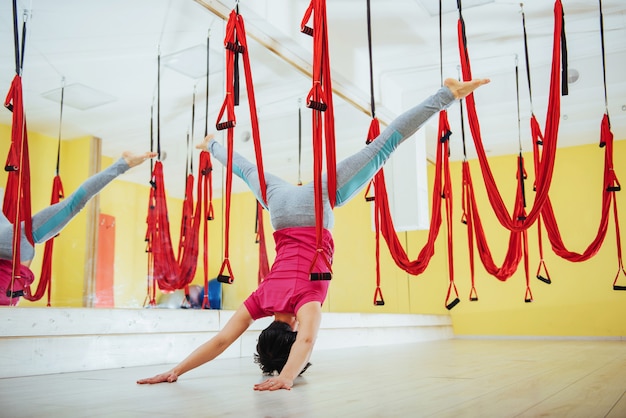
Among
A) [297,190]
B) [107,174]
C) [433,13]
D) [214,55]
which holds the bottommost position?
[297,190]

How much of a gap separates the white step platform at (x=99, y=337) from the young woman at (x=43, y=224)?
0.29 m

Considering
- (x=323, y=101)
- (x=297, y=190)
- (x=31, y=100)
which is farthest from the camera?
(x=31, y=100)

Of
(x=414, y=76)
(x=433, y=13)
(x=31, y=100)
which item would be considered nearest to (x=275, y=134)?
(x=414, y=76)

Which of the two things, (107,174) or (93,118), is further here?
(93,118)

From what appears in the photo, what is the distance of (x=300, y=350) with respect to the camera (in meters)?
2.18

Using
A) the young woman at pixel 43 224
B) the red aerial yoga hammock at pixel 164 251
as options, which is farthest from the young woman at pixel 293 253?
the red aerial yoga hammock at pixel 164 251

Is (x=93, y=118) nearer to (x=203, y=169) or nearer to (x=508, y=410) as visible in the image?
(x=203, y=169)

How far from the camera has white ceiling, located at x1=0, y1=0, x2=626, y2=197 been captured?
12.9 feet

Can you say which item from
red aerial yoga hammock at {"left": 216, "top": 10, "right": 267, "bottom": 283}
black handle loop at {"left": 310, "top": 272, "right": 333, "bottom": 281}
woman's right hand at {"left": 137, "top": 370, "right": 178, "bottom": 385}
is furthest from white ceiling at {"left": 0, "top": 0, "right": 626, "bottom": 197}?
black handle loop at {"left": 310, "top": 272, "right": 333, "bottom": 281}

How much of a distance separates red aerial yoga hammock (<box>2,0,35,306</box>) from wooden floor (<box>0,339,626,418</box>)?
0.64 m

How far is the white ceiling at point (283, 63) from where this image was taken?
3.93 metres

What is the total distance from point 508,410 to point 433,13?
4.18 metres

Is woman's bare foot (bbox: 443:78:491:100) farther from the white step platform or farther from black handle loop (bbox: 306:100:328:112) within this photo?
the white step platform

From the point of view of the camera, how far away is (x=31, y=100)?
11.8ft
